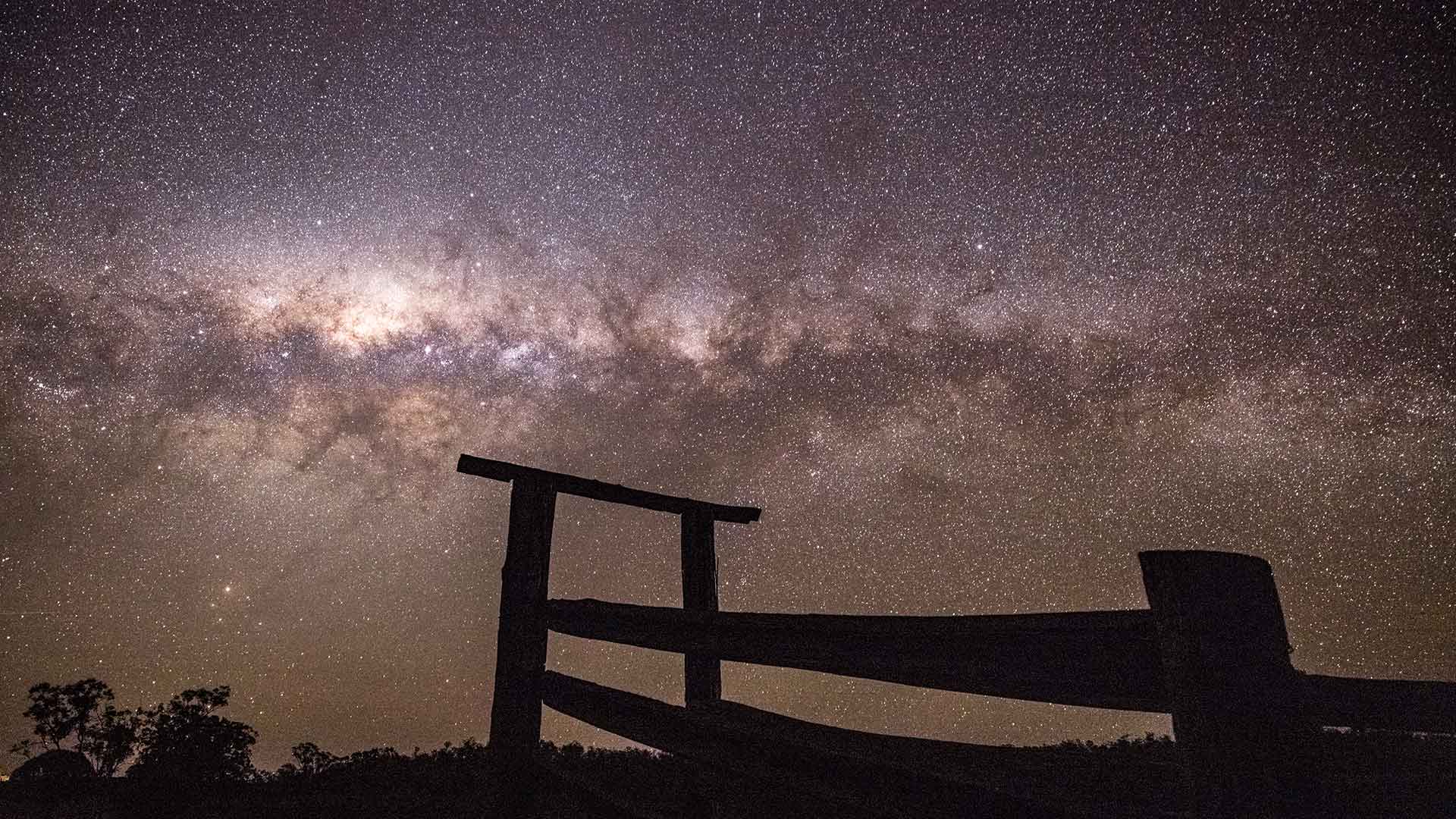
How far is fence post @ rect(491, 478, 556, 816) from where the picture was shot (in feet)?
14.7

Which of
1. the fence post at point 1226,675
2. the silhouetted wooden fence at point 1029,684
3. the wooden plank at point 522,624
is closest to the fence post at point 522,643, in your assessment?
the wooden plank at point 522,624

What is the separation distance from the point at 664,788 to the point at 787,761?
20.0 ft

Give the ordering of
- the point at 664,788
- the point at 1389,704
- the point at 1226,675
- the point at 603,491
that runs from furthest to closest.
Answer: the point at 664,788, the point at 603,491, the point at 1389,704, the point at 1226,675

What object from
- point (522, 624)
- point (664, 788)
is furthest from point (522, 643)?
point (664, 788)

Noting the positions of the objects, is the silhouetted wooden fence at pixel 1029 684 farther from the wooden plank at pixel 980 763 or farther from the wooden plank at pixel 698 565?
the wooden plank at pixel 698 565

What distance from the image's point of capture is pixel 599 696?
3.86m

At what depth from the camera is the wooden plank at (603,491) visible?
4.96 meters

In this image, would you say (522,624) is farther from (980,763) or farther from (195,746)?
(195,746)

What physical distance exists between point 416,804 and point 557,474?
527 centimetres

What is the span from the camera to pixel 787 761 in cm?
262

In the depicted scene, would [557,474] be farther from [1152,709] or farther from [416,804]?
[416,804]

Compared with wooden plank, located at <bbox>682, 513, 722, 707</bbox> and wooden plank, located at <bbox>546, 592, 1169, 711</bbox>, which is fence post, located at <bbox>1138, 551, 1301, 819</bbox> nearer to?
wooden plank, located at <bbox>546, 592, 1169, 711</bbox>

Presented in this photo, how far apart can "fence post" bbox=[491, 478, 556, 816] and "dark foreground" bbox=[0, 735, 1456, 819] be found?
120 mm

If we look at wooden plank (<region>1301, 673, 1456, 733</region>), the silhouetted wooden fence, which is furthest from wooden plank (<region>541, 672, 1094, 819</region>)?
wooden plank (<region>1301, 673, 1456, 733</region>)
